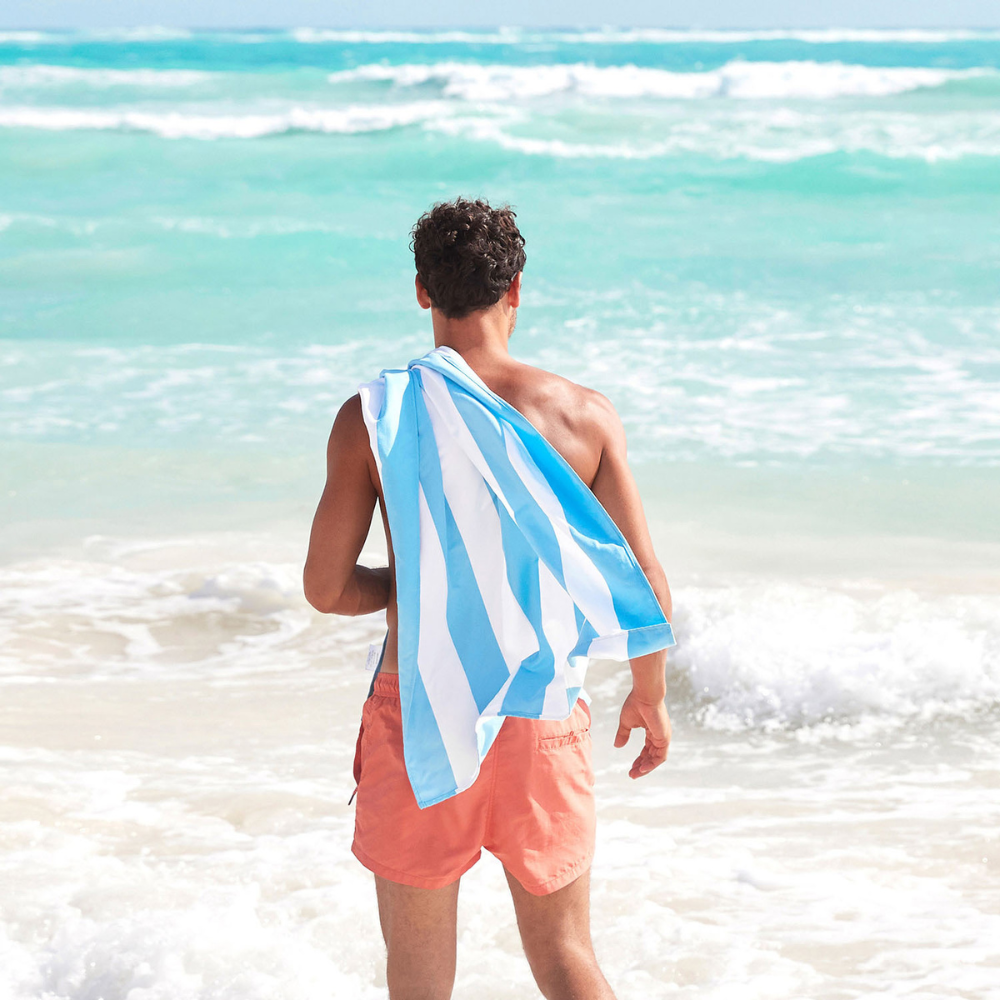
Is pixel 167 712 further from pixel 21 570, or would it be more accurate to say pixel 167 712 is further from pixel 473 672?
pixel 473 672

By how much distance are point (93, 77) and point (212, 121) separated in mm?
11419

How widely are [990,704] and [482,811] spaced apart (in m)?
2.62

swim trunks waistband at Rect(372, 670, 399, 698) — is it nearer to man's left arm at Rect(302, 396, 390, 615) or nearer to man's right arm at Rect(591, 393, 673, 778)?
man's left arm at Rect(302, 396, 390, 615)

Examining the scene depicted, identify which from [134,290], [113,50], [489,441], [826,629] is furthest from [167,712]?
[113,50]

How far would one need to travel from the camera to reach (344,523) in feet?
6.21

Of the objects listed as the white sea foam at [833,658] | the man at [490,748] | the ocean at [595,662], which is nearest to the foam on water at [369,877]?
the ocean at [595,662]

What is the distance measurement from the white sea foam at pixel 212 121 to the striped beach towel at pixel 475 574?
22.3 metres

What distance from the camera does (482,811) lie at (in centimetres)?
189

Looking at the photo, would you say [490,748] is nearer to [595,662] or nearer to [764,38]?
[595,662]

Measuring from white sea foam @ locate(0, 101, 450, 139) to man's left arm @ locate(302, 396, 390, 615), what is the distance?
72.7ft

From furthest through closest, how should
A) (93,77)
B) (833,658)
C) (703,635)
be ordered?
(93,77), (703,635), (833,658)

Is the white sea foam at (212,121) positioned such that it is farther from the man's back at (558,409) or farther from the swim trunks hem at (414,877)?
the swim trunks hem at (414,877)

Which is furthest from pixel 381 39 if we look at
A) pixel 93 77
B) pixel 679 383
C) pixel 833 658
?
pixel 833 658

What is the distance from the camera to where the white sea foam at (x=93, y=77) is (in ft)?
103
